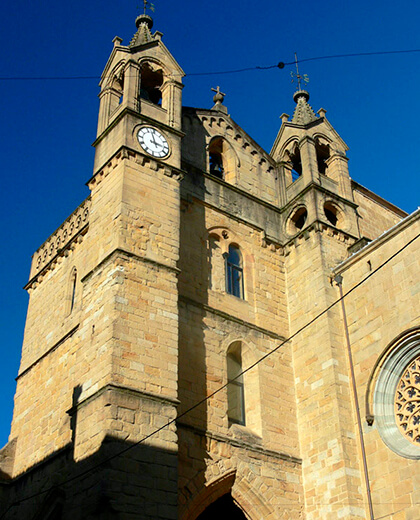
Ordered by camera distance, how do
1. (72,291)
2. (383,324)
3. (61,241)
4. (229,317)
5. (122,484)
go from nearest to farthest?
1. (122,484)
2. (383,324)
3. (229,317)
4. (72,291)
5. (61,241)

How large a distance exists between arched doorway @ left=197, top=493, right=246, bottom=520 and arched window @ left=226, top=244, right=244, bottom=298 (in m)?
5.15

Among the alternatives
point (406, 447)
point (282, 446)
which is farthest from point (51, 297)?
point (406, 447)

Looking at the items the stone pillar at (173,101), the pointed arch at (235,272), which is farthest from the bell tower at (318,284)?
the stone pillar at (173,101)

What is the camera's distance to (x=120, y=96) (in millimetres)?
18906

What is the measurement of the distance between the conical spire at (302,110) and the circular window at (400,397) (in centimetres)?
958

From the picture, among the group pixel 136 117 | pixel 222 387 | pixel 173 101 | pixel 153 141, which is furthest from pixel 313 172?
pixel 222 387

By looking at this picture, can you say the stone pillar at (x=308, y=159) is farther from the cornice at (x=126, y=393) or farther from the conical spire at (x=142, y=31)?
the cornice at (x=126, y=393)

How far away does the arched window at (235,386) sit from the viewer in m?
16.2

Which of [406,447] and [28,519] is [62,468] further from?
[406,447]

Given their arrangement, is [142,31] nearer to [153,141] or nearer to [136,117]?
[136,117]

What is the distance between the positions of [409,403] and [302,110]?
11.6 metres

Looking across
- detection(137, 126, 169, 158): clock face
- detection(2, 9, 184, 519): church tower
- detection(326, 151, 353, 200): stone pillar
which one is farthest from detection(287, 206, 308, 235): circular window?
detection(137, 126, 169, 158): clock face

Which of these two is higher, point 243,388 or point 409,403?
point 243,388

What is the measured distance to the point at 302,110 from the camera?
22953 millimetres
